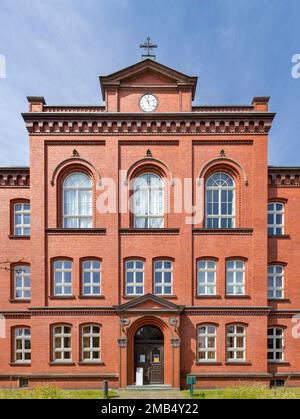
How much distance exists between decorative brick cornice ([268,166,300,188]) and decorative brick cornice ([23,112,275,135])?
2.61 m

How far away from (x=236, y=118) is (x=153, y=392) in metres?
15.7

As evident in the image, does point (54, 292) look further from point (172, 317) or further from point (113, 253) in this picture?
point (172, 317)

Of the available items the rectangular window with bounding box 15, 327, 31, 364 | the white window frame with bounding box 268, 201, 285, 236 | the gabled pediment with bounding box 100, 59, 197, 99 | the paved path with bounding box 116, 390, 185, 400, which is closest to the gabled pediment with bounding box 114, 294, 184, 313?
the paved path with bounding box 116, 390, 185, 400

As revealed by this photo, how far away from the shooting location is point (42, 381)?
19812 mm

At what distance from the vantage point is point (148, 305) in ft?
65.6

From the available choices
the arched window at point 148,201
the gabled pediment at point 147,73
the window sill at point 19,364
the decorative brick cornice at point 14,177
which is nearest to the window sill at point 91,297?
the arched window at point 148,201

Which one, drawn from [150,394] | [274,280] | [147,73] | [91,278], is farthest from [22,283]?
[274,280]

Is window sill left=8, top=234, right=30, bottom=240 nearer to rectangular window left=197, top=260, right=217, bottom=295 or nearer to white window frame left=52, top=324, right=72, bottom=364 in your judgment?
white window frame left=52, top=324, right=72, bottom=364

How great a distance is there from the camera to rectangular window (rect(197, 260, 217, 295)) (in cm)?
2072

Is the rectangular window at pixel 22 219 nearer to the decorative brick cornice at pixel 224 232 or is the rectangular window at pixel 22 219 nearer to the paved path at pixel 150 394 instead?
the decorative brick cornice at pixel 224 232

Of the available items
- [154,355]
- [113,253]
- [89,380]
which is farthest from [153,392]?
[113,253]

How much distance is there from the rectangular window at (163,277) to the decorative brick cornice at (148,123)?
298 inches

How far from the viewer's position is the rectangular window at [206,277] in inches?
816

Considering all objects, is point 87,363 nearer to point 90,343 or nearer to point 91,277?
point 90,343
